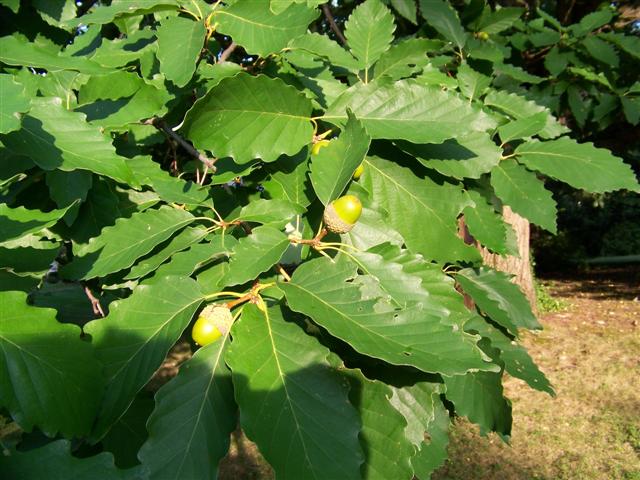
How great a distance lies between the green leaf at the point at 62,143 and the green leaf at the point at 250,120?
0.18 m

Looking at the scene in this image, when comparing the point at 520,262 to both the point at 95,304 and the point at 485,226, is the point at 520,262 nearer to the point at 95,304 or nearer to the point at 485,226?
the point at 485,226

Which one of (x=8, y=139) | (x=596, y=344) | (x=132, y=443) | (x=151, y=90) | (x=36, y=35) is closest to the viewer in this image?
(x=8, y=139)

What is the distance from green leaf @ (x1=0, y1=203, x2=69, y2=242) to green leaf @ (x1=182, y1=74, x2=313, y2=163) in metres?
0.34

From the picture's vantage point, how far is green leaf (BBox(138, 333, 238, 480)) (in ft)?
2.86

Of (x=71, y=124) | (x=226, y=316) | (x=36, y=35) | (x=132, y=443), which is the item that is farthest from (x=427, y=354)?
(x=36, y=35)

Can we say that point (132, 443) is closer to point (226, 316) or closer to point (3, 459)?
point (226, 316)

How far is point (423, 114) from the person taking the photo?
127cm

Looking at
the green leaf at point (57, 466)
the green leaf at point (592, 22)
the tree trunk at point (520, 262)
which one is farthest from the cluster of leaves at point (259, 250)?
the tree trunk at point (520, 262)

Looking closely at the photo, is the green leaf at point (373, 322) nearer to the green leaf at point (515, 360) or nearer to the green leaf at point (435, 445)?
the green leaf at point (435, 445)

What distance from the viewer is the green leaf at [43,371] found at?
2.71 feet

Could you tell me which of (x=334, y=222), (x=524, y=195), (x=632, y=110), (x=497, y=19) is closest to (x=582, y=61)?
(x=632, y=110)

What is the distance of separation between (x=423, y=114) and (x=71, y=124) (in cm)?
81

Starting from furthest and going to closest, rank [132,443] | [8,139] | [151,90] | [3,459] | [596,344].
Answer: [596,344] → [151,90] → [132,443] → [8,139] → [3,459]

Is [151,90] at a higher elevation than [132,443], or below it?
higher
